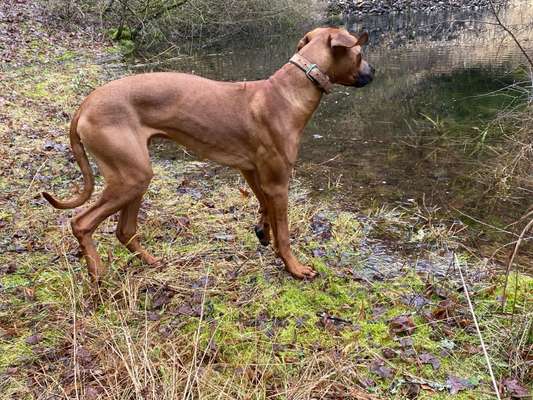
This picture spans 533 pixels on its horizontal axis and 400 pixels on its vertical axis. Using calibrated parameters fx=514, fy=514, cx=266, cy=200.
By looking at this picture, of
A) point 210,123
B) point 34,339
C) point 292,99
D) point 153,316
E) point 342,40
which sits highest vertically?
point 342,40

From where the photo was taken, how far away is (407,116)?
9.36 m

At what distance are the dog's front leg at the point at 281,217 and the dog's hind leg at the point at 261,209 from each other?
0.17 m

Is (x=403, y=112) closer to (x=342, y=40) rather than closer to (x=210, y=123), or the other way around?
(x=342, y=40)

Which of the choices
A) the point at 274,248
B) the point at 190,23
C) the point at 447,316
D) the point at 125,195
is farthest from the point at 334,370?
the point at 190,23

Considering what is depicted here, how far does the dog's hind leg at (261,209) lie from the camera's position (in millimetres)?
4129

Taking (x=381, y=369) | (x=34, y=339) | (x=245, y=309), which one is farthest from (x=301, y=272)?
(x=34, y=339)

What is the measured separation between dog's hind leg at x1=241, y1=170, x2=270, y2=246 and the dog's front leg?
0.56 feet

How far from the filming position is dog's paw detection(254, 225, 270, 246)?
4.33 meters

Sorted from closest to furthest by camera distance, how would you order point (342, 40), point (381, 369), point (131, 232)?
point (381, 369)
point (342, 40)
point (131, 232)

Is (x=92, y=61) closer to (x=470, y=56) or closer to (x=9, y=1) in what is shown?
(x=9, y=1)

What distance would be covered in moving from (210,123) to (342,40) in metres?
1.11

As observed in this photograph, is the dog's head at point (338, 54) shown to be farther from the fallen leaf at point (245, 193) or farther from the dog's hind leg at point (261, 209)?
the fallen leaf at point (245, 193)

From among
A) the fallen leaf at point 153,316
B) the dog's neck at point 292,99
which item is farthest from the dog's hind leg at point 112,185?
the dog's neck at point 292,99

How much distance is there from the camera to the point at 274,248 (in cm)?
412
